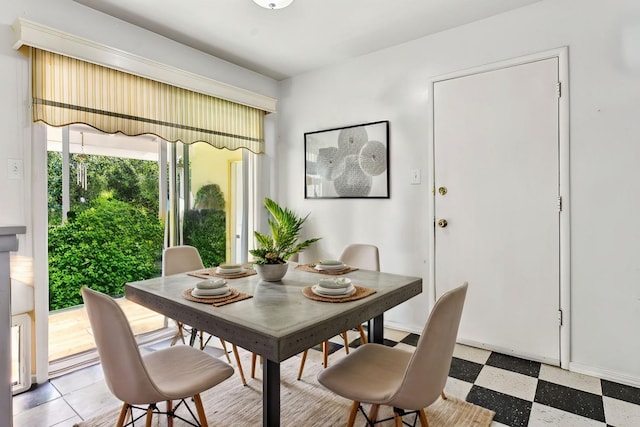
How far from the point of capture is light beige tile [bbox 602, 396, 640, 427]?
177cm

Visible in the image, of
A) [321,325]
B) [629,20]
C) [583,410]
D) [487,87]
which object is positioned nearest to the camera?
[321,325]

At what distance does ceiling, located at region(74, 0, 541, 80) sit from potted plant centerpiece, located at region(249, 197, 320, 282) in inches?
59.6

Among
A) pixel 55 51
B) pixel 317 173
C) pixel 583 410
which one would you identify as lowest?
pixel 583 410

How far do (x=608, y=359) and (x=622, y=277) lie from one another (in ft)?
1.72

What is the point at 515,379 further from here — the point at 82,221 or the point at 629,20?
the point at 82,221

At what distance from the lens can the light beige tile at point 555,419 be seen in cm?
176

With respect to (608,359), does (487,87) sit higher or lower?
higher

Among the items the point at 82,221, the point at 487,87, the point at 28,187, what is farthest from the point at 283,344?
the point at 82,221

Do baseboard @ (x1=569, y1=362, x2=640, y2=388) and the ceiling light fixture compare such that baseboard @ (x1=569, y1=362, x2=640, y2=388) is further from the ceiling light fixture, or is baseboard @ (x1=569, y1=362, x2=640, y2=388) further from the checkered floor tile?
the ceiling light fixture

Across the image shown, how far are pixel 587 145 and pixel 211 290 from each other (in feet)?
7.98

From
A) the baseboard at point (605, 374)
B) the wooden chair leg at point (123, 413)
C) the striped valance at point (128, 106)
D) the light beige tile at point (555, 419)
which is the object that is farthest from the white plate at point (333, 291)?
the striped valance at point (128, 106)

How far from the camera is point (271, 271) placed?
1901 mm

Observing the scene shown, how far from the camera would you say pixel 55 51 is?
2213 millimetres

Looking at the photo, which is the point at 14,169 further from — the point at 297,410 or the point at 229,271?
the point at 297,410
